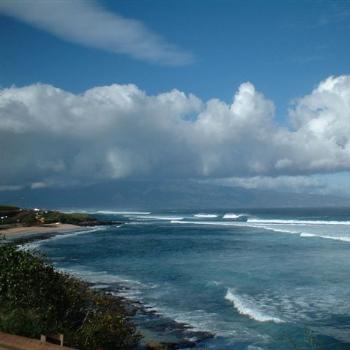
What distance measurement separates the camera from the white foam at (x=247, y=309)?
19.9 metres

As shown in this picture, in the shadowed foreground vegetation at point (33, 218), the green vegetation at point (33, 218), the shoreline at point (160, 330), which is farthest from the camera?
the green vegetation at point (33, 218)

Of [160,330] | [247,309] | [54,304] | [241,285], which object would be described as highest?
A: [54,304]

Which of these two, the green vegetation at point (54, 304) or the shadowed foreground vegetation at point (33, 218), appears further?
the shadowed foreground vegetation at point (33, 218)

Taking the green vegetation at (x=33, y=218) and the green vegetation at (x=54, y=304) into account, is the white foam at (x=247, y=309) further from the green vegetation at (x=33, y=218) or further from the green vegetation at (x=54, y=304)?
the green vegetation at (x=33, y=218)

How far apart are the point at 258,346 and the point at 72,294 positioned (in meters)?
6.60

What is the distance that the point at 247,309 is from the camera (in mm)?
21484

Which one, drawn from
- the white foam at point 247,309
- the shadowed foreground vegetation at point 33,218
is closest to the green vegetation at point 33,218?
the shadowed foreground vegetation at point 33,218

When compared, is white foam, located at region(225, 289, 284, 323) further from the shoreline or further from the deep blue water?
the shoreline

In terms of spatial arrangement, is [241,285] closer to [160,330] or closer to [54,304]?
[160,330]

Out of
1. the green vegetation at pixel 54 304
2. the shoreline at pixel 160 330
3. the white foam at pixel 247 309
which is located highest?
the green vegetation at pixel 54 304

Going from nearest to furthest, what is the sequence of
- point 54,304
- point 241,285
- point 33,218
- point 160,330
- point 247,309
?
point 54,304, point 160,330, point 247,309, point 241,285, point 33,218

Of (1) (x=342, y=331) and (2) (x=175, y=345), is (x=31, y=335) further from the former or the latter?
(1) (x=342, y=331)

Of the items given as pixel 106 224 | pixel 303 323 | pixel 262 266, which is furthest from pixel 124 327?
pixel 106 224

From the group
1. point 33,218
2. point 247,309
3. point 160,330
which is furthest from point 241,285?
point 33,218
